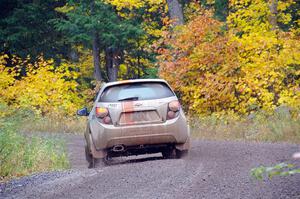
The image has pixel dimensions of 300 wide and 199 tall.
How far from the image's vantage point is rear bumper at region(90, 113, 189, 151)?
40.5 feet

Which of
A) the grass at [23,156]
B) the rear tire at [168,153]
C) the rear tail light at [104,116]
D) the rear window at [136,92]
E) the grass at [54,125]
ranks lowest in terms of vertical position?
the grass at [54,125]

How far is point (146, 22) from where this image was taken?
37.9 meters

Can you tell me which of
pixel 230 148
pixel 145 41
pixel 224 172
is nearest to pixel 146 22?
pixel 145 41

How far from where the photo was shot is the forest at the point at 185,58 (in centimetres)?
2145

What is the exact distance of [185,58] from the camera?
2461 centimetres

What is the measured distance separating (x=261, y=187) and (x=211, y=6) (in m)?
29.8

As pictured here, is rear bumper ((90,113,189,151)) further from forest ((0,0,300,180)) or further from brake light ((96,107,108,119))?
forest ((0,0,300,180))

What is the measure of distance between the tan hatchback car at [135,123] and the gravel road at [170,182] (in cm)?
64

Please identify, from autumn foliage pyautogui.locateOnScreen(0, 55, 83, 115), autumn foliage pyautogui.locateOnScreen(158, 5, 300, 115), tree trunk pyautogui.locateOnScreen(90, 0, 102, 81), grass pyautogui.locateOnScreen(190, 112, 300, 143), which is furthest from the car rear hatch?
tree trunk pyautogui.locateOnScreen(90, 0, 102, 81)

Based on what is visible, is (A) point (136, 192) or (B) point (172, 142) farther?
(B) point (172, 142)

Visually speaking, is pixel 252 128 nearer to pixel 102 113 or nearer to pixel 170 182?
pixel 102 113

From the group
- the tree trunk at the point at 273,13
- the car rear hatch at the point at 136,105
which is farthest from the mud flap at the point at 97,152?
the tree trunk at the point at 273,13

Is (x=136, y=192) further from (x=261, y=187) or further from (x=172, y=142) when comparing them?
(x=172, y=142)

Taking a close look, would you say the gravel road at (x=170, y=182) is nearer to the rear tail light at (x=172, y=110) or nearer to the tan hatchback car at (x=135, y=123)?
the tan hatchback car at (x=135, y=123)
